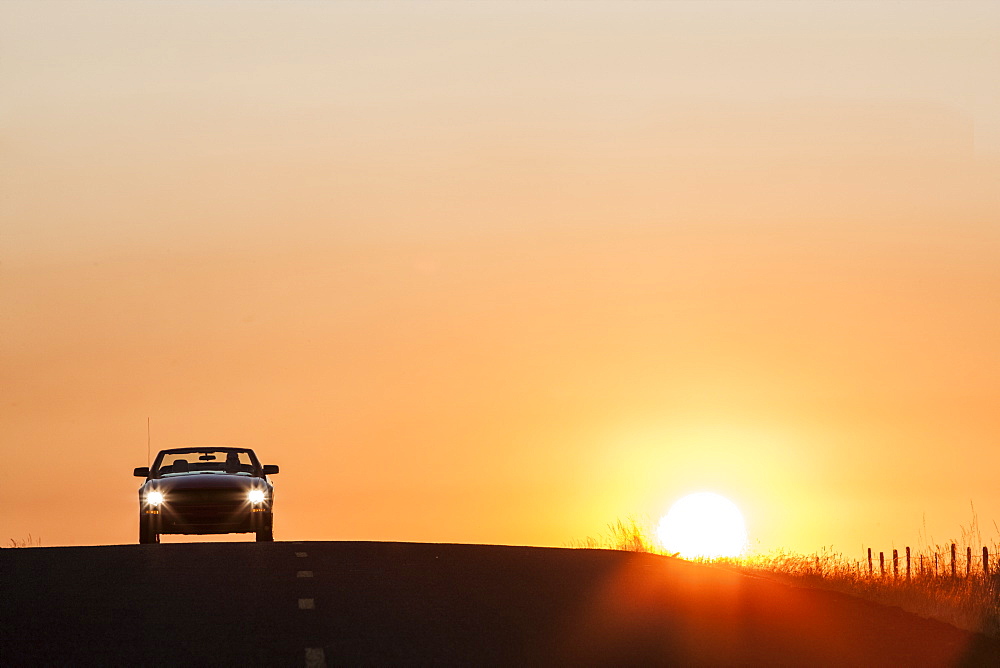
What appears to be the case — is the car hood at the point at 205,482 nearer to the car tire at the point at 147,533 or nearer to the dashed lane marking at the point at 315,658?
the car tire at the point at 147,533

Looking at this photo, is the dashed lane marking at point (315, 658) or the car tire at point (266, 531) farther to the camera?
the car tire at point (266, 531)

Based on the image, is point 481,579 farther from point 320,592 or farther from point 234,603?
point 234,603

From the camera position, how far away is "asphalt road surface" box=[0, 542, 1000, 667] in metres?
11.4

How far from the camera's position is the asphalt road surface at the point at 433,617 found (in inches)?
450

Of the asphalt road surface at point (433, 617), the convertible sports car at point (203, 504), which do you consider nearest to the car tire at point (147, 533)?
the convertible sports car at point (203, 504)

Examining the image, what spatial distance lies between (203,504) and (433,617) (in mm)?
11294

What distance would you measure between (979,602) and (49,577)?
9995 millimetres

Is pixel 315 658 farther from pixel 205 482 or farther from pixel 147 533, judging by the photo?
pixel 147 533

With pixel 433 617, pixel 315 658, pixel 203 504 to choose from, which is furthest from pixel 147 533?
pixel 315 658

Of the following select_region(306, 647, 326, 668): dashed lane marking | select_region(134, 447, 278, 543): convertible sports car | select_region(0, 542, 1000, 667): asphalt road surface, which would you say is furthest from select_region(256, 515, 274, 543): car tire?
select_region(306, 647, 326, 668): dashed lane marking

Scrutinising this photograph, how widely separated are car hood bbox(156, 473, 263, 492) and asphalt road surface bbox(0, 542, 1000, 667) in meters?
4.87

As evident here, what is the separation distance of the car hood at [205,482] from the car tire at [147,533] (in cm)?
57

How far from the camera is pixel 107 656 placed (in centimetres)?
1116

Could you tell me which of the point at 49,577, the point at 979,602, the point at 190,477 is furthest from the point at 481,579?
the point at 190,477
